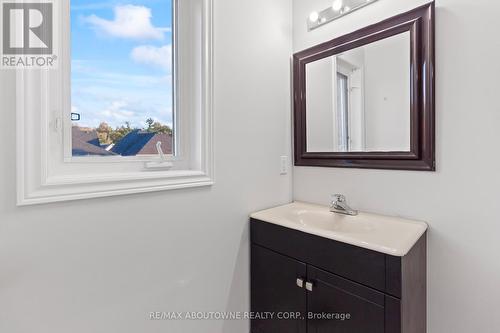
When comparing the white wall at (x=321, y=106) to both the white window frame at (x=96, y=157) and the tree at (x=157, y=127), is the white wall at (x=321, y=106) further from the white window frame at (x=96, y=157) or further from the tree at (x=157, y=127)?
the tree at (x=157, y=127)

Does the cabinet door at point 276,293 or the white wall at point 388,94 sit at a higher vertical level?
the white wall at point 388,94

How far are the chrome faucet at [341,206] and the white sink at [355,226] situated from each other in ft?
0.08

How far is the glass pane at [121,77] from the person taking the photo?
1.03 metres

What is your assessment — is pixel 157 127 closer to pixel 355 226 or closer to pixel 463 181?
pixel 355 226

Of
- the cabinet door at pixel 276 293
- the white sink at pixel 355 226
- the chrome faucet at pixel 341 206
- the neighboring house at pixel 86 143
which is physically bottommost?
the cabinet door at pixel 276 293

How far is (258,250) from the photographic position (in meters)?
1.41

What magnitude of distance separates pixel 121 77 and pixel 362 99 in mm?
1209

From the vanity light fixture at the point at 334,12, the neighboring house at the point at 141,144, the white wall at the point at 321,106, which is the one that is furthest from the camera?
the white wall at the point at 321,106

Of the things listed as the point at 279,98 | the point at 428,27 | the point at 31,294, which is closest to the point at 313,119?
the point at 279,98

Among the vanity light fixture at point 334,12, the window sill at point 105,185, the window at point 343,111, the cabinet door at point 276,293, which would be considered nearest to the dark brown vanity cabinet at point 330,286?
the cabinet door at point 276,293

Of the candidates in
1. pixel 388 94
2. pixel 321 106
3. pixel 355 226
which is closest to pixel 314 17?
pixel 321 106

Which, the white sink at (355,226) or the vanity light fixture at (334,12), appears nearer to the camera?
the white sink at (355,226)

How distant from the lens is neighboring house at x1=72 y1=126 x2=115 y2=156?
101cm

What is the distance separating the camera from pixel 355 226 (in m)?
1.31
